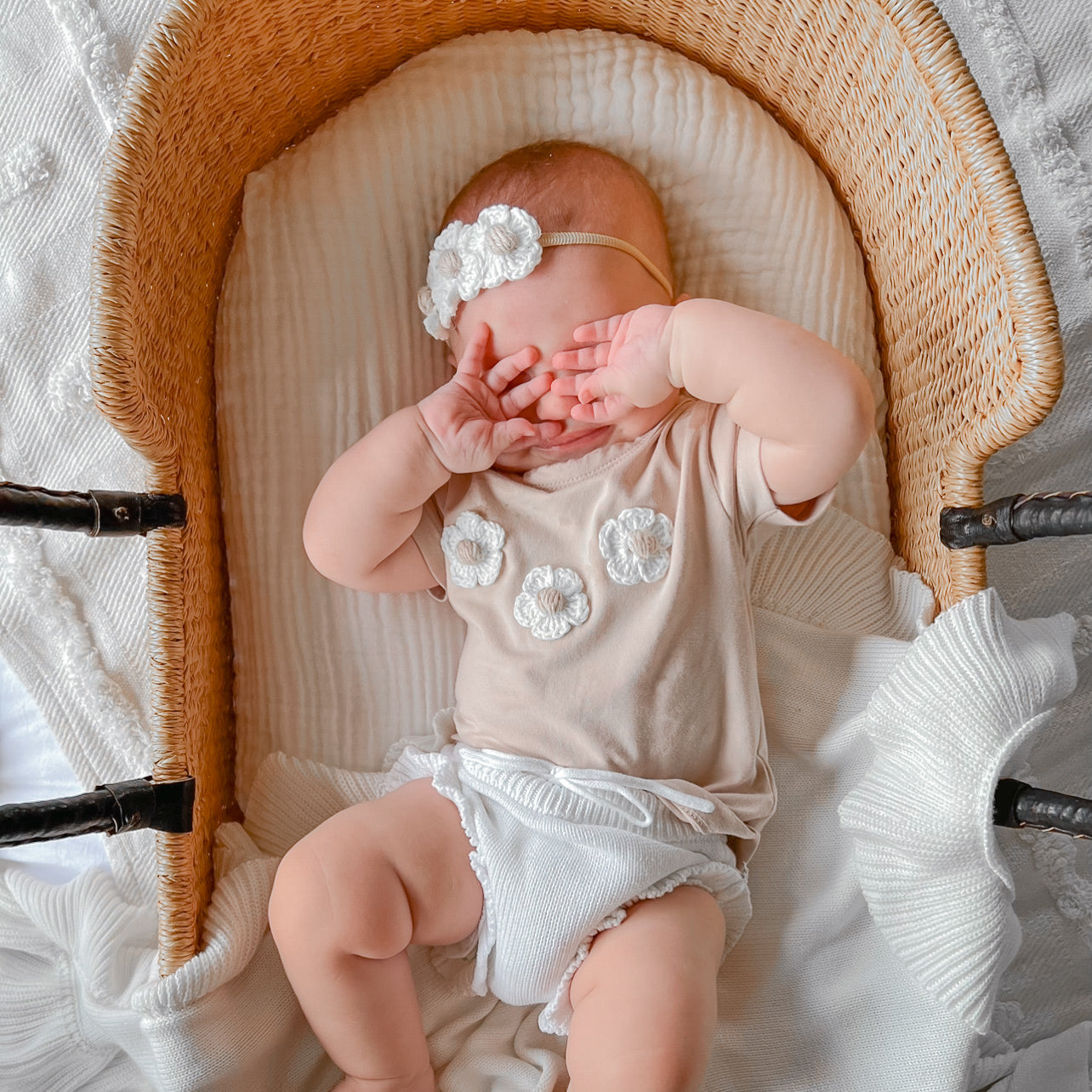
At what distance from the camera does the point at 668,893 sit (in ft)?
3.50

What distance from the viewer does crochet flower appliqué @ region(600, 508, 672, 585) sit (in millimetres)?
1101

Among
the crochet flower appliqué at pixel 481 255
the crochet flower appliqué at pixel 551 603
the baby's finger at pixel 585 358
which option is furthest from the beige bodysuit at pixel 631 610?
the crochet flower appliqué at pixel 481 255

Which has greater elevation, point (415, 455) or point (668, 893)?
point (415, 455)

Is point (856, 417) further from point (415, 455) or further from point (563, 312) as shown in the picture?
point (415, 455)

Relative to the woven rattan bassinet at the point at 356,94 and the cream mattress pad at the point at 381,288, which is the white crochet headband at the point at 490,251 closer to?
the cream mattress pad at the point at 381,288

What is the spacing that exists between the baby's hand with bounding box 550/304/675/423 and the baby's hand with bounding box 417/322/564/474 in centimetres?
4

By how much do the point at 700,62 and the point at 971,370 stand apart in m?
0.56

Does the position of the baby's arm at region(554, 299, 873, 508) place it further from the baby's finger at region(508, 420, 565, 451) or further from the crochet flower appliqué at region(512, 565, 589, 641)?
the crochet flower appliqué at region(512, 565, 589, 641)

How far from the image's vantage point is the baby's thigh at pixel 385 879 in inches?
40.1

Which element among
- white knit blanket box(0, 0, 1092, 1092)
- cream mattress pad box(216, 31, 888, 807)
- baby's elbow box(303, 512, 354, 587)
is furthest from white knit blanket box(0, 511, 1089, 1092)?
baby's elbow box(303, 512, 354, 587)

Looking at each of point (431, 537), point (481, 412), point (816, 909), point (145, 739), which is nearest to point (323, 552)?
point (431, 537)

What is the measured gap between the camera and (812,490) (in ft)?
3.50

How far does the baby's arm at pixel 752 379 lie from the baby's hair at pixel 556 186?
0.13 m

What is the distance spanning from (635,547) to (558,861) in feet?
1.05
